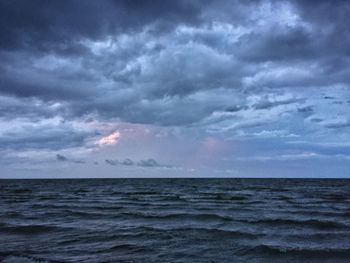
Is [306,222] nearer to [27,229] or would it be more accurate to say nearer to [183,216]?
[183,216]

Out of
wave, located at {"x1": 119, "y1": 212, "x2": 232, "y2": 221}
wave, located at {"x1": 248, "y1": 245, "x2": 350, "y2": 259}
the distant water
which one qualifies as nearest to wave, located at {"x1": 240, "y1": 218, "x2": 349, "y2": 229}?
the distant water

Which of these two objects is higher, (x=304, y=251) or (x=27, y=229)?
(x=27, y=229)

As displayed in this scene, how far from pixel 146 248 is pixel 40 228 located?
26.9ft

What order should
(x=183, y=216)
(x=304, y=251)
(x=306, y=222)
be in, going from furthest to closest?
(x=183, y=216) → (x=306, y=222) → (x=304, y=251)

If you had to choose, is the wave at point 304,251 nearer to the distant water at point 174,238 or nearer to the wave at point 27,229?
the distant water at point 174,238

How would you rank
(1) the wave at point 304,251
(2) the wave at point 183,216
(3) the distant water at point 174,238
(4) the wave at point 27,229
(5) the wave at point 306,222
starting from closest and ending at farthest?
(3) the distant water at point 174,238 < (1) the wave at point 304,251 < (4) the wave at point 27,229 < (5) the wave at point 306,222 < (2) the wave at point 183,216

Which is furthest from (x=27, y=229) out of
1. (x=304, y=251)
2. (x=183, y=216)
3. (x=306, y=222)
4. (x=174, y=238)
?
(x=306, y=222)

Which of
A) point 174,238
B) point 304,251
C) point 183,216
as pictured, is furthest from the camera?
point 183,216

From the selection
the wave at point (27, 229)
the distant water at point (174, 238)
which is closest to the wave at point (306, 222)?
the distant water at point (174, 238)

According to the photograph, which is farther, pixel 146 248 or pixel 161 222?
pixel 161 222

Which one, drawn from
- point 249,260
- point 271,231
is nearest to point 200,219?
point 271,231

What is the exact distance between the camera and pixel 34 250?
15430mm

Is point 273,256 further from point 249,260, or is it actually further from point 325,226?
point 325,226

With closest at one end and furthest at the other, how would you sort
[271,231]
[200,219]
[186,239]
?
1. [186,239]
2. [271,231]
3. [200,219]
